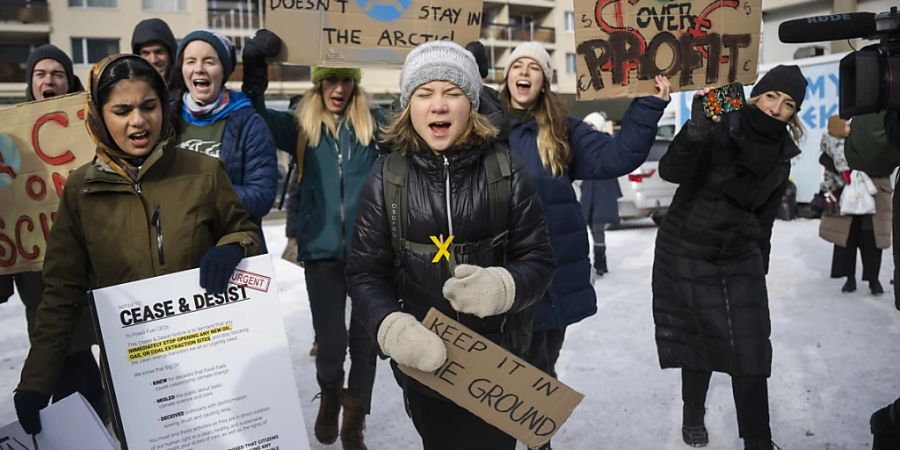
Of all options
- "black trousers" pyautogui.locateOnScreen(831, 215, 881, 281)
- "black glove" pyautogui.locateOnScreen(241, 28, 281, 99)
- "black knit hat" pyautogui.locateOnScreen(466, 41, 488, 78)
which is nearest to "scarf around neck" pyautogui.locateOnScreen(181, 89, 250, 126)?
"black glove" pyautogui.locateOnScreen(241, 28, 281, 99)

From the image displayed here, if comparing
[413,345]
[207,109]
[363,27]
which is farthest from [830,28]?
[207,109]

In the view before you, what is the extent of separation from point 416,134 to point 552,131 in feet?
3.94

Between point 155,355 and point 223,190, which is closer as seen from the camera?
point 155,355

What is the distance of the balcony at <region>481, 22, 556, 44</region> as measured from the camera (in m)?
42.9

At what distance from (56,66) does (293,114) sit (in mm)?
1236

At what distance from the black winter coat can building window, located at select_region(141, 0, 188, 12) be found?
119ft

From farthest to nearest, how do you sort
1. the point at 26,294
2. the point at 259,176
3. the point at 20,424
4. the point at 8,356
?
1. the point at 8,356
2. the point at 26,294
3. the point at 259,176
4. the point at 20,424

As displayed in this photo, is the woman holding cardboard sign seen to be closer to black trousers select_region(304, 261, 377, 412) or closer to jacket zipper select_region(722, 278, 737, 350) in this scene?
black trousers select_region(304, 261, 377, 412)

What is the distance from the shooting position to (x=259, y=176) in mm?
3219

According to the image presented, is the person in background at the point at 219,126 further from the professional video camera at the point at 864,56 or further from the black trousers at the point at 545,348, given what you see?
the professional video camera at the point at 864,56

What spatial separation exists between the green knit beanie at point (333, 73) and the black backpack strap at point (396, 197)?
1.72 meters

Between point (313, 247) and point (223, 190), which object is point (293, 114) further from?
point (223, 190)

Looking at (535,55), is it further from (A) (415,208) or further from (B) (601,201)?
(B) (601,201)

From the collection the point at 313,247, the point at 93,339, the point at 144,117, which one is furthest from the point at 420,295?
the point at 93,339
